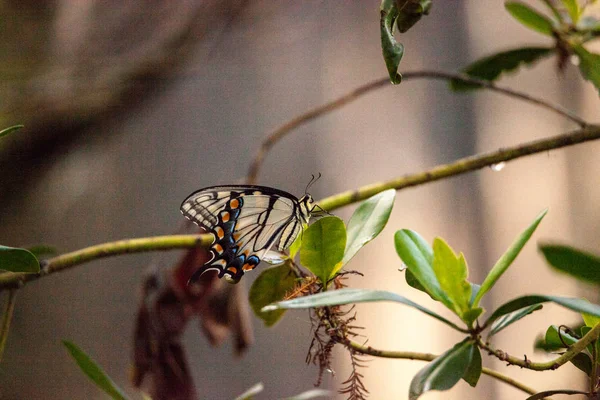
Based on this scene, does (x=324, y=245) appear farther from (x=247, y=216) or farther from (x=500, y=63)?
(x=500, y=63)

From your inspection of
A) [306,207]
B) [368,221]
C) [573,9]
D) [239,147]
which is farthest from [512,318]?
[239,147]

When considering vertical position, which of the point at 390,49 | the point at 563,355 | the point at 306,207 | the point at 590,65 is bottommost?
the point at 563,355

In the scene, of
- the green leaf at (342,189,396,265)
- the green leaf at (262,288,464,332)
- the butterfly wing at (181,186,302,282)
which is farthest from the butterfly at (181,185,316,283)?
the green leaf at (262,288,464,332)

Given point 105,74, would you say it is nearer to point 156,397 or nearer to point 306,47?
point 306,47

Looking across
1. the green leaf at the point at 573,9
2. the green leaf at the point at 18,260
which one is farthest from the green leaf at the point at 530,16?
the green leaf at the point at 18,260

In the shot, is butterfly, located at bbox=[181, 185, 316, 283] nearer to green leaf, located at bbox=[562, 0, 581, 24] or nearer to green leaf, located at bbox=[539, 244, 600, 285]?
green leaf, located at bbox=[539, 244, 600, 285]
